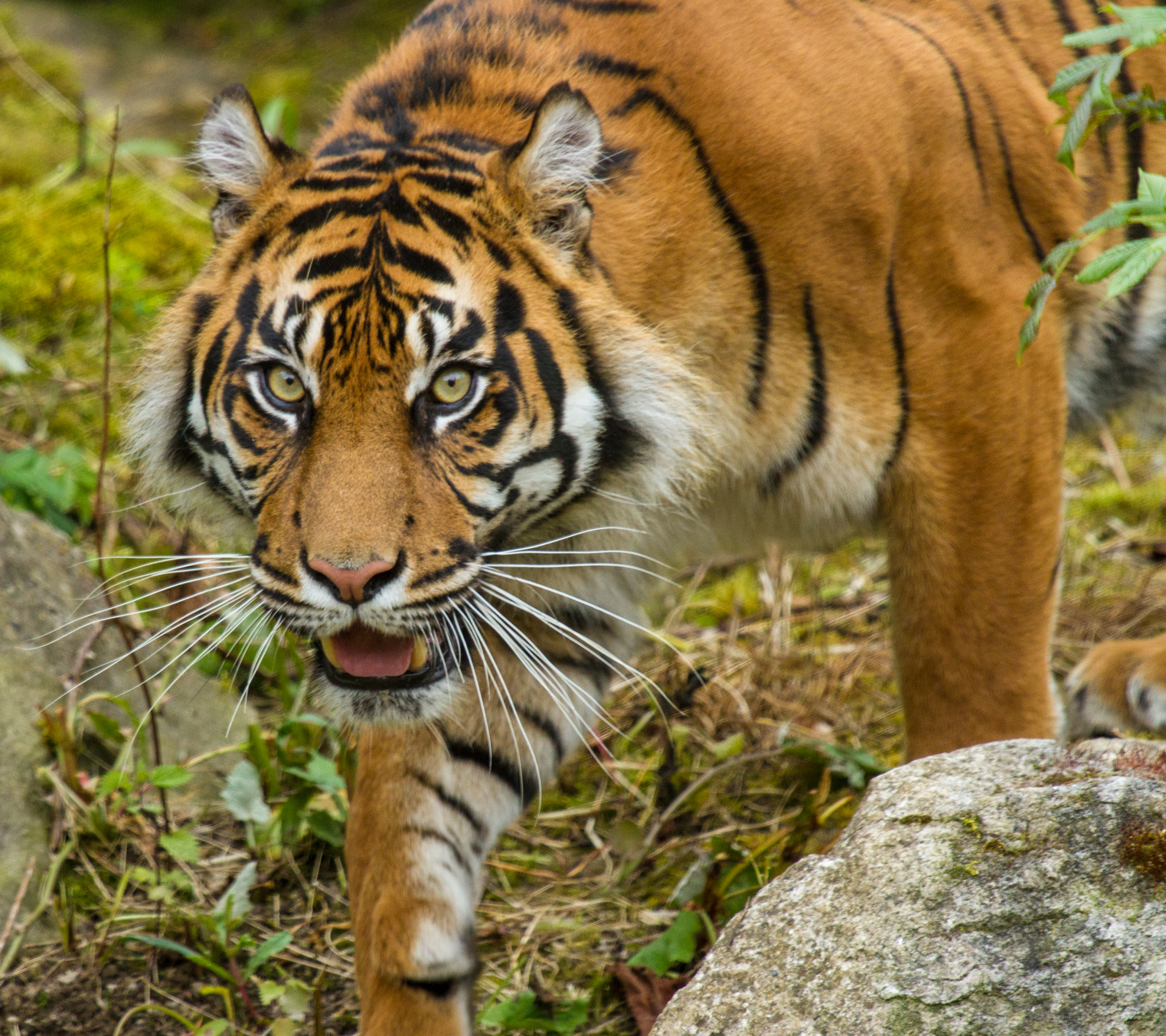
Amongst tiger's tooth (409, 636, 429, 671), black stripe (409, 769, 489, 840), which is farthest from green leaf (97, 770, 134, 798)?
tiger's tooth (409, 636, 429, 671)

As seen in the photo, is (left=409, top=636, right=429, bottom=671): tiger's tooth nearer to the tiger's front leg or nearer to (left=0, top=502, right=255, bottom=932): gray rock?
the tiger's front leg

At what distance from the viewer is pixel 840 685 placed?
3248 mm

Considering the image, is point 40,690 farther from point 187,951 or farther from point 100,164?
point 100,164

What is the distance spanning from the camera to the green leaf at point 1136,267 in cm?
136

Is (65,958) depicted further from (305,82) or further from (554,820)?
(305,82)

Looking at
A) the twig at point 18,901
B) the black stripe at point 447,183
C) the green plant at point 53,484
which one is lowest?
the twig at point 18,901

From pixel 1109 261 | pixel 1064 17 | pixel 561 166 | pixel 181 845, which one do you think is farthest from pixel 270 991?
pixel 1064 17

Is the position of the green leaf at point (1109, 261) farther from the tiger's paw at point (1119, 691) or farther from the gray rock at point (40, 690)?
the gray rock at point (40, 690)

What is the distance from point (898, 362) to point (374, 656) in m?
1.06

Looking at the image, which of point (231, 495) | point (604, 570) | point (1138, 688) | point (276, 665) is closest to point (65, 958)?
point (276, 665)

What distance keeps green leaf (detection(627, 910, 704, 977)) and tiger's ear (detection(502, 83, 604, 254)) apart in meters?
1.19

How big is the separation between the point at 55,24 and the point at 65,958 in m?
6.87

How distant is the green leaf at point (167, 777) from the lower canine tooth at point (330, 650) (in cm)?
56

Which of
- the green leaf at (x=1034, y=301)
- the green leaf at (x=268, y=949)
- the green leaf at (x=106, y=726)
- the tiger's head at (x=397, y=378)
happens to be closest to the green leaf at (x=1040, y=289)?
the green leaf at (x=1034, y=301)
